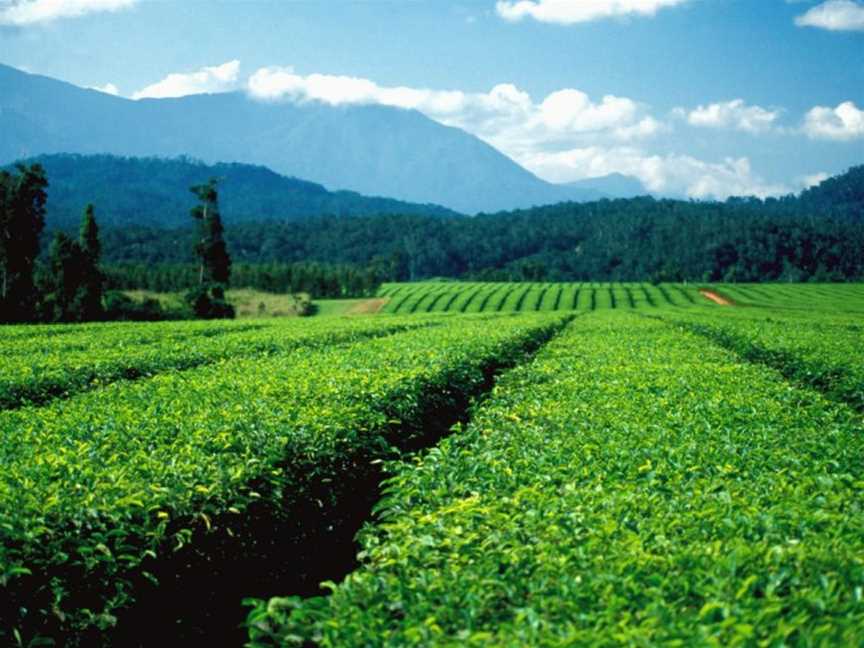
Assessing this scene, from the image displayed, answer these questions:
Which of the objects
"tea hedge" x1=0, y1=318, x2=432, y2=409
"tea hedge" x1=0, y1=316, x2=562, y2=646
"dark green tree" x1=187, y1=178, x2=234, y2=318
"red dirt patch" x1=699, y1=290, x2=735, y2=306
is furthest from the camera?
"red dirt patch" x1=699, y1=290, x2=735, y2=306

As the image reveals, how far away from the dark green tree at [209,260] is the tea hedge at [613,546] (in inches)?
2643

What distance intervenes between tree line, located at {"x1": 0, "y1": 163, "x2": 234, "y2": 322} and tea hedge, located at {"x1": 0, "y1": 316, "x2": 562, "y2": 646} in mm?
57804

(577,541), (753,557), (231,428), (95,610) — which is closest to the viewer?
(753,557)

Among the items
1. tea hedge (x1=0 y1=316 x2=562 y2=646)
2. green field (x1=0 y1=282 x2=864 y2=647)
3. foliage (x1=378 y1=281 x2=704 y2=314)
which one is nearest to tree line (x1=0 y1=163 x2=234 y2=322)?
foliage (x1=378 y1=281 x2=704 y2=314)

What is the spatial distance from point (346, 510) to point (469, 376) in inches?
291

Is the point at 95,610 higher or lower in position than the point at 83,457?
lower

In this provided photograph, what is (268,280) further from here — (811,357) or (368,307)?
(811,357)

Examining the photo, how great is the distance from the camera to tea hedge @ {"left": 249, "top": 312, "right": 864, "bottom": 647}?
4004 millimetres

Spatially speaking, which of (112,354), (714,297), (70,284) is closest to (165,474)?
(112,354)

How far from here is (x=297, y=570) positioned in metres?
9.31

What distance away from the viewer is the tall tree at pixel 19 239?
212 ft

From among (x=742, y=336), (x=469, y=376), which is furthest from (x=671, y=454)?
(x=742, y=336)

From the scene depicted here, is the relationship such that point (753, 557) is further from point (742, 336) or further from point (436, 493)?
point (742, 336)

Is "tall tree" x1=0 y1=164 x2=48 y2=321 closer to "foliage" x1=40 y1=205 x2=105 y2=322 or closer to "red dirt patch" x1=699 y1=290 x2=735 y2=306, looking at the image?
"foliage" x1=40 y1=205 x2=105 y2=322
